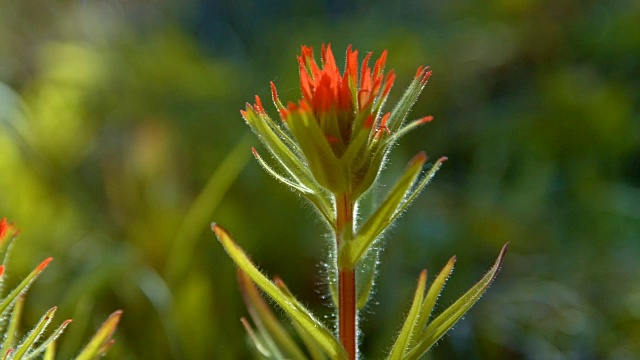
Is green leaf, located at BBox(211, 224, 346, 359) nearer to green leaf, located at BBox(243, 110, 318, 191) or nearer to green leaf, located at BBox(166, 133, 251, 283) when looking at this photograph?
green leaf, located at BBox(243, 110, 318, 191)

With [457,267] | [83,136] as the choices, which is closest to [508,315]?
[457,267]

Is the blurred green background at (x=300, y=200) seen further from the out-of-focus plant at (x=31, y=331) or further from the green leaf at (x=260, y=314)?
the out-of-focus plant at (x=31, y=331)

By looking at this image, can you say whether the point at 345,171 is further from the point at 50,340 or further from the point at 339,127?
the point at 50,340

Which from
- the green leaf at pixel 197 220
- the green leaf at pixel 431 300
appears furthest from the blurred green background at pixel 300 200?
the green leaf at pixel 431 300

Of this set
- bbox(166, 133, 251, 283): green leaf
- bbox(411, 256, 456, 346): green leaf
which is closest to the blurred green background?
bbox(166, 133, 251, 283): green leaf

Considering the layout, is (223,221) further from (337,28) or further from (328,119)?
(337,28)
